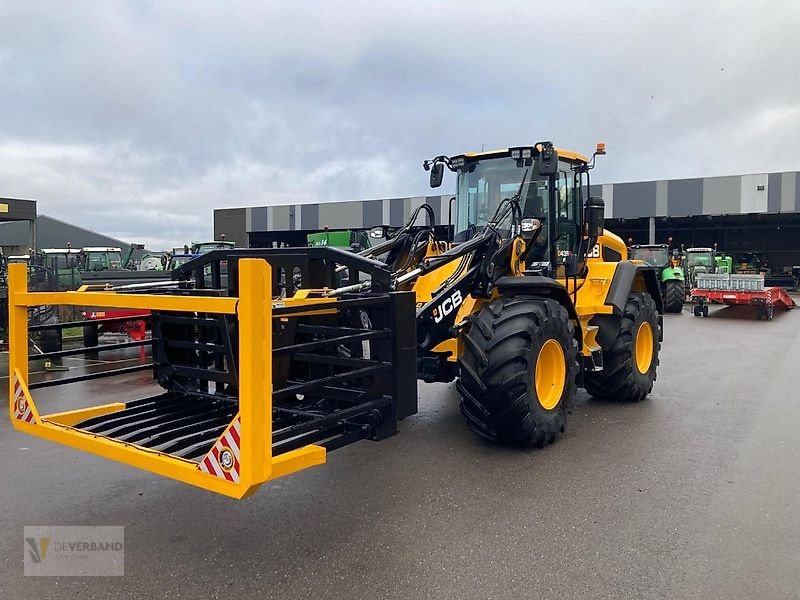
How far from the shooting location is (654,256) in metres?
21.2

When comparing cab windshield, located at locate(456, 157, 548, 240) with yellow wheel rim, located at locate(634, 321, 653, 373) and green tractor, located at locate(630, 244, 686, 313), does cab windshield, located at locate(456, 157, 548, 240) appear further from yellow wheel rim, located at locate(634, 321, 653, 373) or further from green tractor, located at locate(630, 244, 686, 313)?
green tractor, located at locate(630, 244, 686, 313)

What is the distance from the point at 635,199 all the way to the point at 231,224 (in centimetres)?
2699

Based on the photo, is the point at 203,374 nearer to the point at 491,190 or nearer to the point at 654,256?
the point at 491,190

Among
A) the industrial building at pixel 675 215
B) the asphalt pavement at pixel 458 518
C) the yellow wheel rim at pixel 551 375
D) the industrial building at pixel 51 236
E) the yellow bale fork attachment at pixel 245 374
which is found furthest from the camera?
the industrial building at pixel 51 236

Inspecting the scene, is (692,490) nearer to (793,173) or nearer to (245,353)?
(245,353)

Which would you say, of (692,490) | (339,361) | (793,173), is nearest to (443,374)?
(339,361)

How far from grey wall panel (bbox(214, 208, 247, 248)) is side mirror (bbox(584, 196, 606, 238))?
40.2 m

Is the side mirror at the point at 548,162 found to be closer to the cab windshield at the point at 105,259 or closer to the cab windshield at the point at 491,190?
the cab windshield at the point at 491,190

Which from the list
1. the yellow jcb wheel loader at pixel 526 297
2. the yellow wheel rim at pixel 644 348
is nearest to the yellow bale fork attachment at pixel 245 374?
the yellow jcb wheel loader at pixel 526 297

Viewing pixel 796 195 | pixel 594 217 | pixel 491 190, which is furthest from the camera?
pixel 796 195

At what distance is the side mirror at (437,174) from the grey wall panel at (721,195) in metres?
31.1

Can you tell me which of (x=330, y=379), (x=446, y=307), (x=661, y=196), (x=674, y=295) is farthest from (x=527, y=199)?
(x=661, y=196)

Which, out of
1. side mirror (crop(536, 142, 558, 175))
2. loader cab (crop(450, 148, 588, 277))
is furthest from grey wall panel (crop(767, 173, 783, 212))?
side mirror (crop(536, 142, 558, 175))

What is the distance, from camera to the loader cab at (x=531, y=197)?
247 inches
